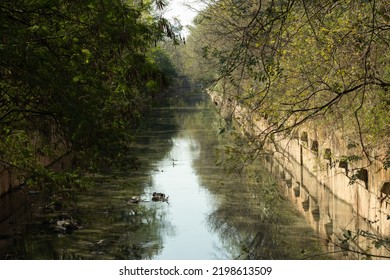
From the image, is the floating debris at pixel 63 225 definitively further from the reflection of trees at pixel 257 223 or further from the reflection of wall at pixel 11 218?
the reflection of trees at pixel 257 223

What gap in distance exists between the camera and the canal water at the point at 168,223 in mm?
15250

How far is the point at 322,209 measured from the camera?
19594mm

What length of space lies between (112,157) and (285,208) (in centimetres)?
948

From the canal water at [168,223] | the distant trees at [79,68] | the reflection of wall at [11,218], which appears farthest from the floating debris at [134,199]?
the distant trees at [79,68]

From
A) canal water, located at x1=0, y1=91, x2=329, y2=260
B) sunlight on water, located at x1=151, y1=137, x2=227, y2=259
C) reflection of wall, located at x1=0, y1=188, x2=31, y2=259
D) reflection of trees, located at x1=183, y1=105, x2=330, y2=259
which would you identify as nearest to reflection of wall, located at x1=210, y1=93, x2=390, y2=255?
reflection of trees, located at x1=183, y1=105, x2=330, y2=259

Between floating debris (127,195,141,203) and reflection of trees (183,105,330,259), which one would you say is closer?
reflection of trees (183,105,330,259)

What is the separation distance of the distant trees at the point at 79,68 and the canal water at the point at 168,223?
4.39ft

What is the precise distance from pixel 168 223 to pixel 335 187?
5.46m

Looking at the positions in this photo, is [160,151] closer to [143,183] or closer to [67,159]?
[67,159]

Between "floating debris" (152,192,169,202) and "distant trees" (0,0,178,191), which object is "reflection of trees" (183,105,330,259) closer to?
"floating debris" (152,192,169,202)

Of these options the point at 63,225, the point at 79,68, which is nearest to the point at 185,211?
the point at 63,225

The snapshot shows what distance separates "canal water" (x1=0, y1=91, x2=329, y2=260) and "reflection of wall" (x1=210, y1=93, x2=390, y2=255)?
723 mm

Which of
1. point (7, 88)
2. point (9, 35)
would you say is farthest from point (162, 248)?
point (9, 35)

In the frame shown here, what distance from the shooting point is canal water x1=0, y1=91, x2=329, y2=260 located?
50.0 feet
